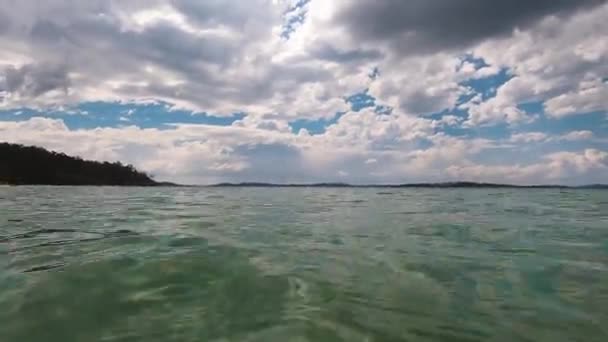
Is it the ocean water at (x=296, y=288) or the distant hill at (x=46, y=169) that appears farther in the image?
the distant hill at (x=46, y=169)

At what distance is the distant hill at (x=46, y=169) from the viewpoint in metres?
143

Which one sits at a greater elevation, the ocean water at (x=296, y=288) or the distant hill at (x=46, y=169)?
the distant hill at (x=46, y=169)

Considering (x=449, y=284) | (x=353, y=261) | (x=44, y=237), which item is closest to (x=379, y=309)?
(x=449, y=284)

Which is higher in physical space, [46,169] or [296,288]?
[46,169]

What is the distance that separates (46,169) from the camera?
15512cm

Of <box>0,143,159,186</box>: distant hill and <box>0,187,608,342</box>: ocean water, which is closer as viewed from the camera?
<box>0,187,608,342</box>: ocean water

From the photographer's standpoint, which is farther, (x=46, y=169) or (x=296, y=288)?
(x=46, y=169)

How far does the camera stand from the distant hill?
143 m

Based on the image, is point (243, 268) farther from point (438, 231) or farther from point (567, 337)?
point (438, 231)

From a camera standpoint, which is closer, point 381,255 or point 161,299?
point 161,299

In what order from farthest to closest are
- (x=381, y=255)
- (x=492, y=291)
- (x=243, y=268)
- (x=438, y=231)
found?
(x=438, y=231), (x=381, y=255), (x=243, y=268), (x=492, y=291)

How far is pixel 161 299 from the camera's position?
6.25m

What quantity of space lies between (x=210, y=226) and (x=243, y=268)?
7769 millimetres

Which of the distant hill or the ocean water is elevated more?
the distant hill
